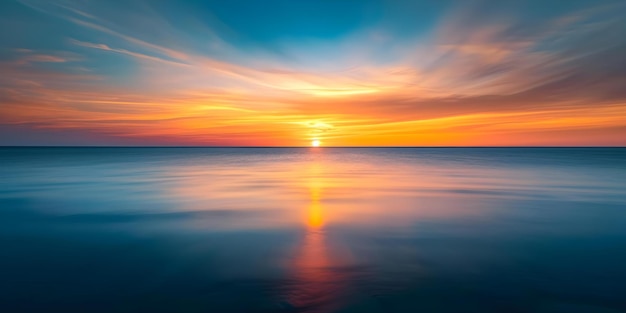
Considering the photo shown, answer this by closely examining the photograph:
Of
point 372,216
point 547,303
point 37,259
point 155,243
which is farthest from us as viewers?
point 372,216

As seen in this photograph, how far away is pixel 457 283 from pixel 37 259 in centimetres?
1187

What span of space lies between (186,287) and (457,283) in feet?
21.7

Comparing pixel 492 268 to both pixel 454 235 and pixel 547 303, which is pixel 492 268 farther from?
pixel 454 235

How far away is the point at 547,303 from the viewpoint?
7.45m

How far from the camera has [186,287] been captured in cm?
831

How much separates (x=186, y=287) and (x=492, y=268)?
26.8ft

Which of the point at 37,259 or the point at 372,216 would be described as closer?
the point at 37,259

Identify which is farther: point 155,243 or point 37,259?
point 155,243

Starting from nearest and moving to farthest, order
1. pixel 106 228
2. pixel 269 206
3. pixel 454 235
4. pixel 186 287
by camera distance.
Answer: pixel 186 287
pixel 454 235
pixel 106 228
pixel 269 206

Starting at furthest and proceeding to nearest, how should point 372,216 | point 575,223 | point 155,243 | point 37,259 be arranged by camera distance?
point 372,216, point 575,223, point 155,243, point 37,259

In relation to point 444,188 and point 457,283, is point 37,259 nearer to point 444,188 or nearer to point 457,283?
point 457,283

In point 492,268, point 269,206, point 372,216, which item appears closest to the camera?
point 492,268

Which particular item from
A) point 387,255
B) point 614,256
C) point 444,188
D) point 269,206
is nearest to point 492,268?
point 387,255

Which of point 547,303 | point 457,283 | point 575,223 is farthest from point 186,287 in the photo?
point 575,223
